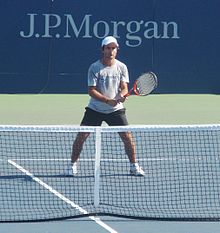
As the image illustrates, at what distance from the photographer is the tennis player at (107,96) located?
9.27 m

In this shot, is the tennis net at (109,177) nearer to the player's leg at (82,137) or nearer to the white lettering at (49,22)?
the player's leg at (82,137)

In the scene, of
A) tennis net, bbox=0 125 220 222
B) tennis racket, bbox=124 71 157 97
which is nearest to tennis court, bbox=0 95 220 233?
tennis net, bbox=0 125 220 222

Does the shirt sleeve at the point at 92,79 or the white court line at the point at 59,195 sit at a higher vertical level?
the shirt sleeve at the point at 92,79

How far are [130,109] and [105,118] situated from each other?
6.25 meters

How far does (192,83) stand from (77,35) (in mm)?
2225

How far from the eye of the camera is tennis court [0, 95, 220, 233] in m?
7.09

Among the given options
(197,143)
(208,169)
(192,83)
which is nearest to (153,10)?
(192,83)

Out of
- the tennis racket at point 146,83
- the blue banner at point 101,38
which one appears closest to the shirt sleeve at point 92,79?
the tennis racket at point 146,83

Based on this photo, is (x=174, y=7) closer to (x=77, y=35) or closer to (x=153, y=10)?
(x=153, y=10)

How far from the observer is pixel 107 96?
9359mm

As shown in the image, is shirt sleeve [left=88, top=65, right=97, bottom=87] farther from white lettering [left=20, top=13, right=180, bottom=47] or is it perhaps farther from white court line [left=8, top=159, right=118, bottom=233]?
white lettering [left=20, top=13, right=180, bottom=47]

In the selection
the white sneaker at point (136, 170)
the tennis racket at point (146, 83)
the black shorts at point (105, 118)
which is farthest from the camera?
the tennis racket at point (146, 83)

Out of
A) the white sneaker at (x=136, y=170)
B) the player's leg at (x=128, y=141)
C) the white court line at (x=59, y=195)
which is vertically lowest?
the white court line at (x=59, y=195)
